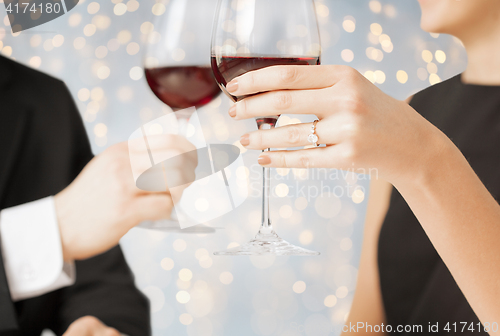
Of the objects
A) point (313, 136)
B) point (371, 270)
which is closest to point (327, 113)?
point (313, 136)

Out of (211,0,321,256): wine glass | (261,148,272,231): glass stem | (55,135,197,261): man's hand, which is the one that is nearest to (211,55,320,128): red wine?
(211,0,321,256): wine glass

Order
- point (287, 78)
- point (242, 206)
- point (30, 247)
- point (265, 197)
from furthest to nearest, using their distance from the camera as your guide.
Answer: point (242, 206), point (30, 247), point (265, 197), point (287, 78)

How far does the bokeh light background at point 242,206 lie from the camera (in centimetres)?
89

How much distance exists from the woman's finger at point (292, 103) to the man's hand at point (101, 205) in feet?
1.34

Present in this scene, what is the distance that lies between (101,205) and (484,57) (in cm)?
94

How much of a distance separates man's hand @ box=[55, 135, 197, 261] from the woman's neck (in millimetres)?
798

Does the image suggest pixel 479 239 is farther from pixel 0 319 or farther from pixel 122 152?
pixel 0 319

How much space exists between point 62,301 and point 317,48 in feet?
2.72

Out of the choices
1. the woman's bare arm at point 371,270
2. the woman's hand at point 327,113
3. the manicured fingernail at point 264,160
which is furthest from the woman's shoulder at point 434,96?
the manicured fingernail at point 264,160

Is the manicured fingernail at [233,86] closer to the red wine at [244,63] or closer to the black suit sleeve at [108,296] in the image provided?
the red wine at [244,63]

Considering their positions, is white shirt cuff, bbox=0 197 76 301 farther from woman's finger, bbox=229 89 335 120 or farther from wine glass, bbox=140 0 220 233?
woman's finger, bbox=229 89 335 120

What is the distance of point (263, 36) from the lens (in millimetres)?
456

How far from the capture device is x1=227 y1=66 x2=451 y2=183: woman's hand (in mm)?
439

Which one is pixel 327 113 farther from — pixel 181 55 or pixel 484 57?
pixel 484 57
